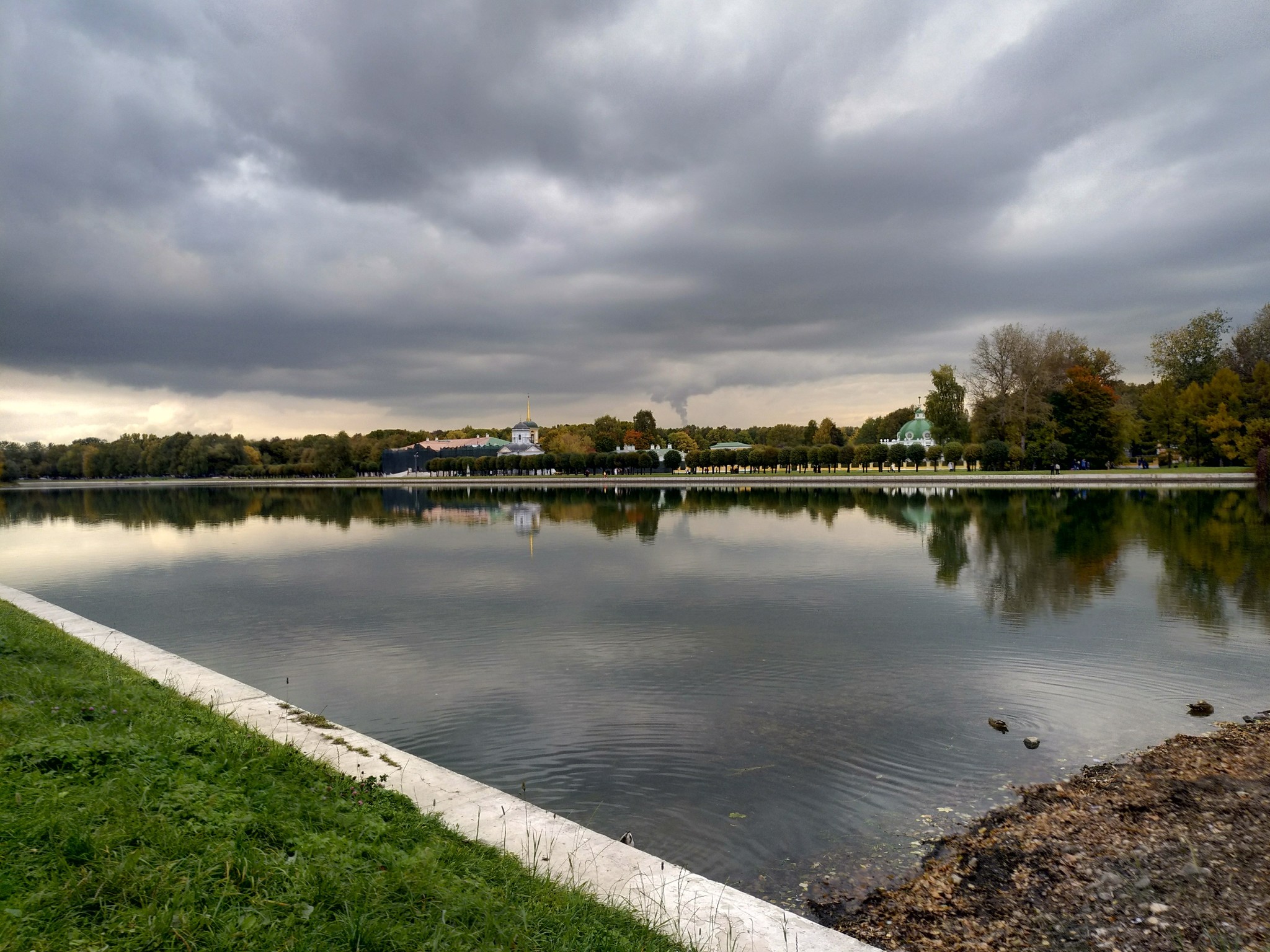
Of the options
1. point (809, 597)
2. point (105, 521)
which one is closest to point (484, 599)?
point (809, 597)

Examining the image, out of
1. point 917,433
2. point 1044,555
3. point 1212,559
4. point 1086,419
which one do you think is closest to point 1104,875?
point 1044,555

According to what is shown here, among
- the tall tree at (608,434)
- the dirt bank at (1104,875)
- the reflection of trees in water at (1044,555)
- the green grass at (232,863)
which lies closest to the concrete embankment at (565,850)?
the green grass at (232,863)

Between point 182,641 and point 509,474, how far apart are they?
316 feet

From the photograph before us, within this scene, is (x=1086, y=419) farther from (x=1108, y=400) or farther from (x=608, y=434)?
(x=608, y=434)

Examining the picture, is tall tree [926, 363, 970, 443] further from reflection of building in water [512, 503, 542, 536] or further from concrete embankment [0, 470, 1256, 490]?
reflection of building in water [512, 503, 542, 536]

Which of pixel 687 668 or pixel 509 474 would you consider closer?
pixel 687 668

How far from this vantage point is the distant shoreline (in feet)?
181

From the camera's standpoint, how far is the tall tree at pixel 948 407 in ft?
273

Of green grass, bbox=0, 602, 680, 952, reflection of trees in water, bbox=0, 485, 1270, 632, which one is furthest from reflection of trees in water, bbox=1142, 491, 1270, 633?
green grass, bbox=0, 602, 680, 952

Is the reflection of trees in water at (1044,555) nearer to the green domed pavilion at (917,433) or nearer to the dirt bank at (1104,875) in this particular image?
the dirt bank at (1104,875)

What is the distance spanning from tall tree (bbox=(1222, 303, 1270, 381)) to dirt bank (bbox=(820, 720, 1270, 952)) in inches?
2950

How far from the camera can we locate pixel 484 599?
16.2m

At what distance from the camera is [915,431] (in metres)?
102

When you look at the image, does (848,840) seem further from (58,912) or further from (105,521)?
(105,521)
